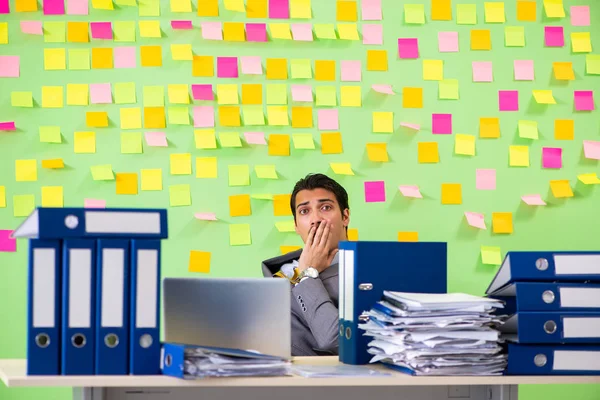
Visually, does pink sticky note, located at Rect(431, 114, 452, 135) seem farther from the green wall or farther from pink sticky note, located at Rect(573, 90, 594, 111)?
pink sticky note, located at Rect(573, 90, 594, 111)

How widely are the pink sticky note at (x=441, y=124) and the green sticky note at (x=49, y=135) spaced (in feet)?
4.72

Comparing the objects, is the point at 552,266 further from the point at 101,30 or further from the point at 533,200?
the point at 101,30

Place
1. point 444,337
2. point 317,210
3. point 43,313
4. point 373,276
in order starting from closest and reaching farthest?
1. point 43,313
2. point 444,337
3. point 373,276
4. point 317,210

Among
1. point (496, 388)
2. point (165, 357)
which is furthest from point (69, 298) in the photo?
point (496, 388)

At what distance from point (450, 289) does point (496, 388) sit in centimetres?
147

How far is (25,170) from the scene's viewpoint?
10.2 ft

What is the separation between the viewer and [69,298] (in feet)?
5.15

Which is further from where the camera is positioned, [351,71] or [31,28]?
[351,71]

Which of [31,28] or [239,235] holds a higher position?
[31,28]

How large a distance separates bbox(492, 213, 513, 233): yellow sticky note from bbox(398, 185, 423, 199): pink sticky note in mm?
308

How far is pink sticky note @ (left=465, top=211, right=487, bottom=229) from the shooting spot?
126 inches

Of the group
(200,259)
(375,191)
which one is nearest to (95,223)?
(200,259)

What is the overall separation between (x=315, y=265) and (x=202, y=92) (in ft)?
2.89

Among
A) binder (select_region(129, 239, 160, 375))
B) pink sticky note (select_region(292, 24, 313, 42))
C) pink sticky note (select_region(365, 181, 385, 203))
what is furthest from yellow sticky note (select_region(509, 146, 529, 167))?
binder (select_region(129, 239, 160, 375))
